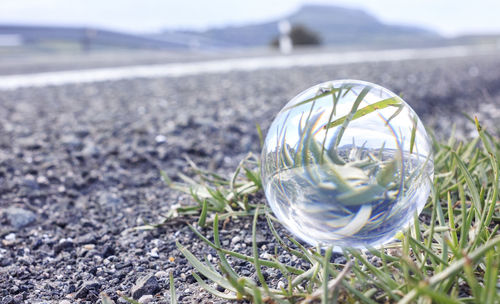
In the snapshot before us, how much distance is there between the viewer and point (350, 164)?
1.29 meters

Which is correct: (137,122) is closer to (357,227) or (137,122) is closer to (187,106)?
(187,106)

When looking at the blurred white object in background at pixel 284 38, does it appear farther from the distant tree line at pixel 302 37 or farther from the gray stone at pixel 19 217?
the gray stone at pixel 19 217

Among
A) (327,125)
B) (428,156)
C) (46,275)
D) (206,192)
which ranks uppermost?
(327,125)

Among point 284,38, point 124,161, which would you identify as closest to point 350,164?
point 124,161

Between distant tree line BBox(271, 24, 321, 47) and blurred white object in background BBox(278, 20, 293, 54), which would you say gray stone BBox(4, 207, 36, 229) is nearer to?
blurred white object in background BBox(278, 20, 293, 54)

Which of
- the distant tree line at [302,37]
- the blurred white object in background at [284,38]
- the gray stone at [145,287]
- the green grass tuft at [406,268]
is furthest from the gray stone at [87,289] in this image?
the distant tree line at [302,37]

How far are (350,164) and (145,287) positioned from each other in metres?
0.78

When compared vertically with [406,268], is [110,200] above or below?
below

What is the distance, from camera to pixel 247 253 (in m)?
1.72

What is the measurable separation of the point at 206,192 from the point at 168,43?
59.1 ft

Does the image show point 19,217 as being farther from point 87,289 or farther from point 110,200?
point 87,289

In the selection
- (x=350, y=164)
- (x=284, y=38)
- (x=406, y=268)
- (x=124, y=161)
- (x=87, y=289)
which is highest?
(x=284, y=38)

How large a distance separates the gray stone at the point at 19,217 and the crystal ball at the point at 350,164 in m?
1.39

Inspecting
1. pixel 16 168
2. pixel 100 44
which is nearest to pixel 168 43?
pixel 100 44
